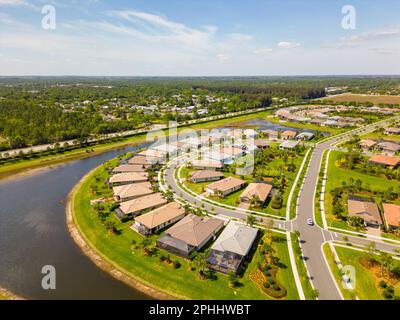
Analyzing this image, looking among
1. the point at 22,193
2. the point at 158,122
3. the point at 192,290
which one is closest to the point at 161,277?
the point at 192,290

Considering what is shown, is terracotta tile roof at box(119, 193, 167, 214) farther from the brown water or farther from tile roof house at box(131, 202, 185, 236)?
the brown water

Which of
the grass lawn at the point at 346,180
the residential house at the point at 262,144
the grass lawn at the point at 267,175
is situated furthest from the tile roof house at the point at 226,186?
the residential house at the point at 262,144

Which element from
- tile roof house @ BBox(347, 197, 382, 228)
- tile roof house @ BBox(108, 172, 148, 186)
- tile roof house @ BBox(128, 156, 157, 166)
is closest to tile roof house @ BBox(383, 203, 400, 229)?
tile roof house @ BBox(347, 197, 382, 228)

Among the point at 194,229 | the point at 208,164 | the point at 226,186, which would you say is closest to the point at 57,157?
the point at 208,164

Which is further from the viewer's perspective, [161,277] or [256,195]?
[256,195]

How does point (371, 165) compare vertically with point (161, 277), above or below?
above

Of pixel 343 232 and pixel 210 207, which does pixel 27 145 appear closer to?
pixel 210 207
